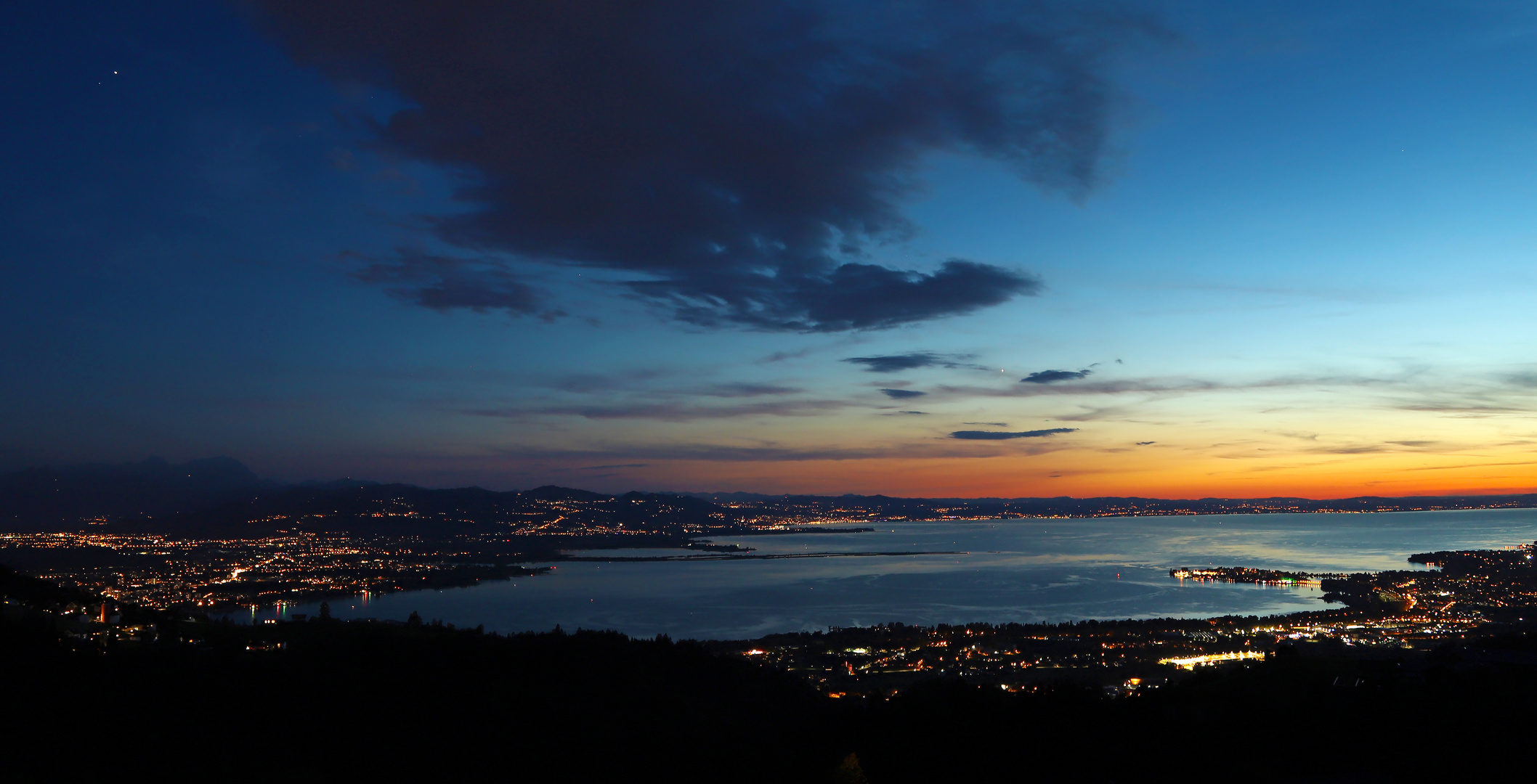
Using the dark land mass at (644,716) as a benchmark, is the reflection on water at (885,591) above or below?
below

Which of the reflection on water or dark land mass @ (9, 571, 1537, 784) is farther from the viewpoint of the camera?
the reflection on water

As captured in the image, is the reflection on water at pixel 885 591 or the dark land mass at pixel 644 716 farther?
the reflection on water at pixel 885 591

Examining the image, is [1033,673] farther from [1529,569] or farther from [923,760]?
[1529,569]

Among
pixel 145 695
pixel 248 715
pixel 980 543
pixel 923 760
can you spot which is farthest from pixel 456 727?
pixel 980 543

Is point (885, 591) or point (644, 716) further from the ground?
point (644, 716)
